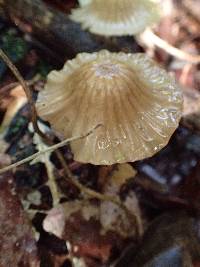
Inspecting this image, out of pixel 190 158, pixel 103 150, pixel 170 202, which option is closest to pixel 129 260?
pixel 170 202

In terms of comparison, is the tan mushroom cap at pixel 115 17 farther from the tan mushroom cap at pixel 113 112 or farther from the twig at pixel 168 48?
the tan mushroom cap at pixel 113 112

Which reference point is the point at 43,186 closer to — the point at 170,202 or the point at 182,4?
the point at 170,202

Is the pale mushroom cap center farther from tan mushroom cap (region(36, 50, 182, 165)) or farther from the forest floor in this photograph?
the forest floor

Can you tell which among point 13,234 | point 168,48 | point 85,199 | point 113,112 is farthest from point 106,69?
point 168,48

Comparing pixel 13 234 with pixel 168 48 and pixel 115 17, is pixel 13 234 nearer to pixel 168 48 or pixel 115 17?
pixel 115 17

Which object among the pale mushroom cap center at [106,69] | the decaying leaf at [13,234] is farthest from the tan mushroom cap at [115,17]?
the decaying leaf at [13,234]

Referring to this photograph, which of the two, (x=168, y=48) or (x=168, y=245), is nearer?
(x=168, y=245)
